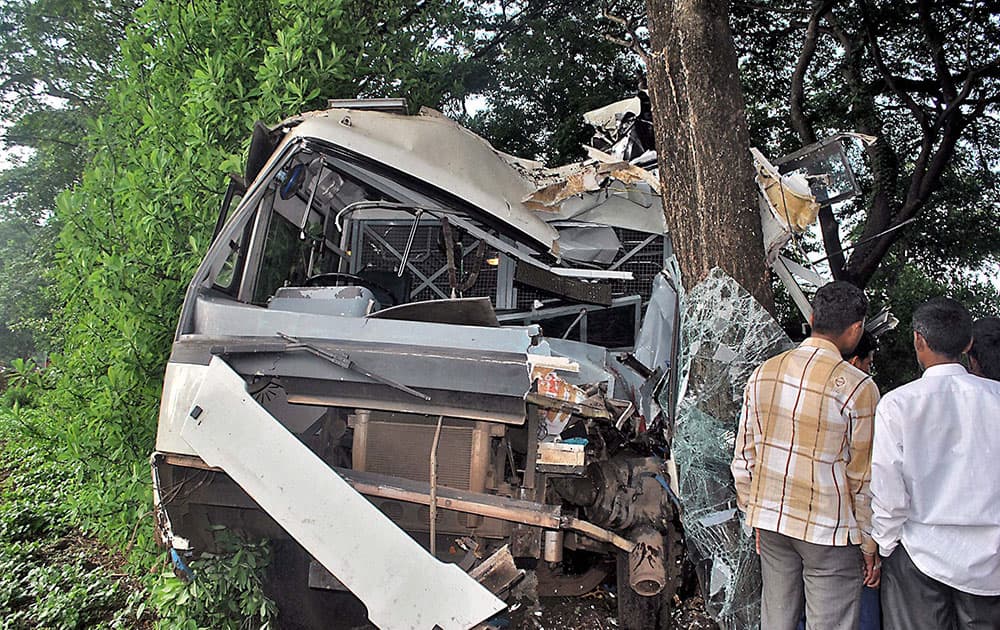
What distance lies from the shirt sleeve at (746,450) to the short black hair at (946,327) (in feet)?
2.11

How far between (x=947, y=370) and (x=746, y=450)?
0.78 metres

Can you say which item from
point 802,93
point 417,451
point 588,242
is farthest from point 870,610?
point 802,93

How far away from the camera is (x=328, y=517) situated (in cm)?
261

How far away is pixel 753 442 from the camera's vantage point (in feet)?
8.77

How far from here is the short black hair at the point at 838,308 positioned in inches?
103

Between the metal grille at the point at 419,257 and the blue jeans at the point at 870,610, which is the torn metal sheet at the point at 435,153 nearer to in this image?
the metal grille at the point at 419,257

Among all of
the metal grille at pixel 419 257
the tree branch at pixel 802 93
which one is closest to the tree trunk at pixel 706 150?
the metal grille at pixel 419 257

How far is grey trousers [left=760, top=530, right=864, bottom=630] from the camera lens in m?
2.45

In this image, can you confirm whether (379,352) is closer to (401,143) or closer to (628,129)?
(401,143)

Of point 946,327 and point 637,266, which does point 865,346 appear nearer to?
point 946,327

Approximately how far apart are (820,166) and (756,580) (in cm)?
284

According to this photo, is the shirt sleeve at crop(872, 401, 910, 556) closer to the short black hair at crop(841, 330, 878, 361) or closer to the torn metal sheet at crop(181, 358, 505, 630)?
the short black hair at crop(841, 330, 878, 361)

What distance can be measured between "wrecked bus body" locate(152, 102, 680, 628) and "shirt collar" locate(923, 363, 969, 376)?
1277mm

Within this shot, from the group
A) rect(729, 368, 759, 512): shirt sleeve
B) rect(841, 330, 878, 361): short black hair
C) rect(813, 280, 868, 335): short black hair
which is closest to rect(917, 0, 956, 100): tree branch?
rect(841, 330, 878, 361): short black hair
